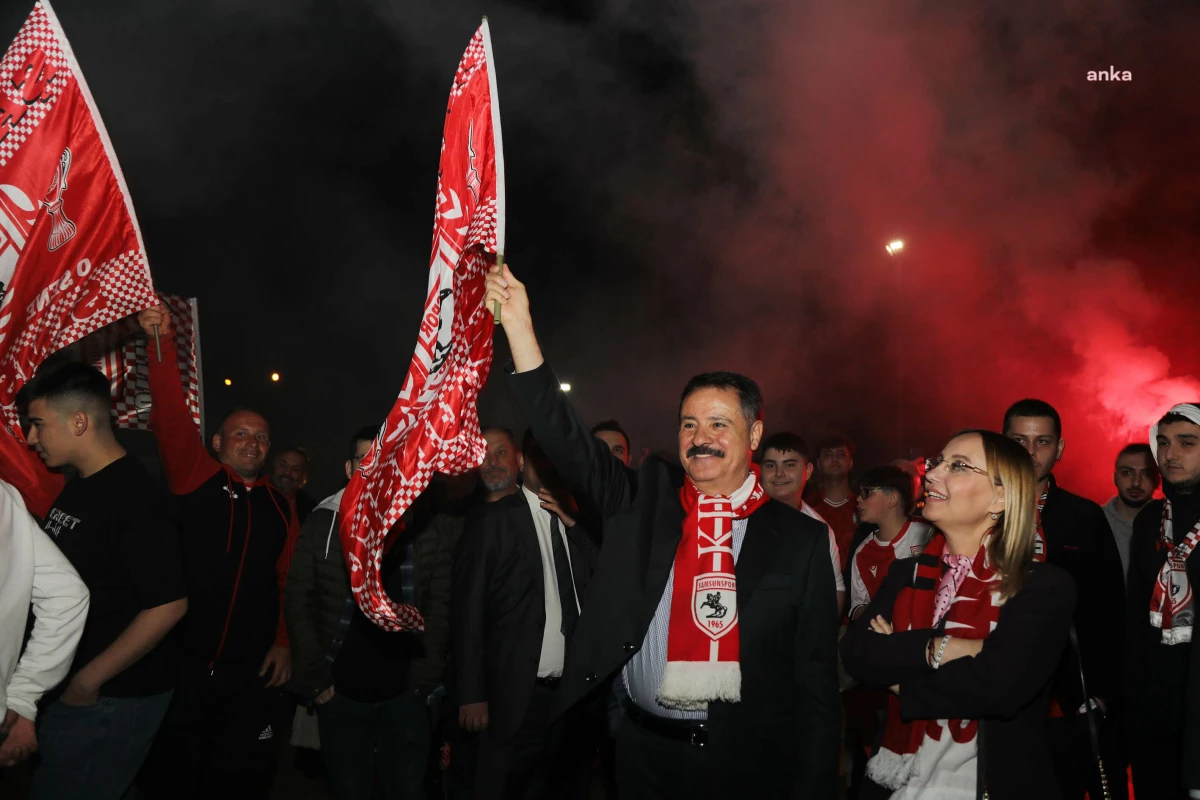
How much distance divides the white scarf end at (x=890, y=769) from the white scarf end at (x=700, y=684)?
44 centimetres

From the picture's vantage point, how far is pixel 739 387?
2.69m

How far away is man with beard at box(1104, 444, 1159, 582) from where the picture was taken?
5.55 m

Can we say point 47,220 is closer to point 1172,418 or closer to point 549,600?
point 549,600

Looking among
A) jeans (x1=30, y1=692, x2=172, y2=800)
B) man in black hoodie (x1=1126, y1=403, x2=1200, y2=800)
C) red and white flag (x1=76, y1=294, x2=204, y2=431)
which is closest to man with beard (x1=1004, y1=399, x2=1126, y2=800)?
man in black hoodie (x1=1126, y1=403, x2=1200, y2=800)

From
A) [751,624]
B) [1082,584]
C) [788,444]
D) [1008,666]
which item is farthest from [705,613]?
[788,444]

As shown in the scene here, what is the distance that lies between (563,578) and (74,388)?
1958 millimetres

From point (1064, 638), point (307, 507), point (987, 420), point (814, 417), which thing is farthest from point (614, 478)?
point (814, 417)

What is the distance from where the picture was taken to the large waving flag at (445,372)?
2416 millimetres

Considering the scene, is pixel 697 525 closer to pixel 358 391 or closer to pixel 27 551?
pixel 27 551

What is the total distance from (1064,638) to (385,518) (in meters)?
1.82

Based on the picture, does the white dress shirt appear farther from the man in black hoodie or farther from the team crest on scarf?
the man in black hoodie

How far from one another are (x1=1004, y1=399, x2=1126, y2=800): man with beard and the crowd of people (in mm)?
13

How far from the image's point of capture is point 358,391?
1692cm

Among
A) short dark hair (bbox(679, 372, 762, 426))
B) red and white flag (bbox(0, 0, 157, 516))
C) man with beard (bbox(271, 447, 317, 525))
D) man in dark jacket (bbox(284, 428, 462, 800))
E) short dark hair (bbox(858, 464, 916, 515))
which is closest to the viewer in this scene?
short dark hair (bbox(679, 372, 762, 426))
